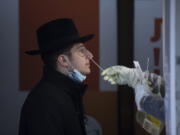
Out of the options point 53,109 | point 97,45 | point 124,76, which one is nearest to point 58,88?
point 53,109

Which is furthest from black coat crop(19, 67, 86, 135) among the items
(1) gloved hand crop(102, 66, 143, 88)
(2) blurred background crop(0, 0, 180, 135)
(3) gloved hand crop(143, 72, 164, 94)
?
(2) blurred background crop(0, 0, 180, 135)

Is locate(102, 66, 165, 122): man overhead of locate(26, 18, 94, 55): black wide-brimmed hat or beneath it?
beneath

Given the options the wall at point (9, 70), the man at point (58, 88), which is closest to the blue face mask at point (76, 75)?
the man at point (58, 88)

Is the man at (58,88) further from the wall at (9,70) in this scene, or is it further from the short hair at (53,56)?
the wall at (9,70)

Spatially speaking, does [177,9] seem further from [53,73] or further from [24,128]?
[24,128]

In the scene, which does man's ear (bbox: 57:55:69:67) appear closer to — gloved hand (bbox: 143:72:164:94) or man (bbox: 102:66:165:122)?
man (bbox: 102:66:165:122)

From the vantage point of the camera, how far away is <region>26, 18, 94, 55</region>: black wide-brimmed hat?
265cm

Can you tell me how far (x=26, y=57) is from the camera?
4.27 meters

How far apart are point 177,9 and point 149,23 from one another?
2.29 metres

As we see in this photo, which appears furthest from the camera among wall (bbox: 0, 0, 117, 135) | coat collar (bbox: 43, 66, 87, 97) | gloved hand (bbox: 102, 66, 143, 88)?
wall (bbox: 0, 0, 117, 135)

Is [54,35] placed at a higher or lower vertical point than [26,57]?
higher

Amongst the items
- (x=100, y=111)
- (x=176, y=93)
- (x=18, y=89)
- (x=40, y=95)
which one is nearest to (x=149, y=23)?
(x=100, y=111)

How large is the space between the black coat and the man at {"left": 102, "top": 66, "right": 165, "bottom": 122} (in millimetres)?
319

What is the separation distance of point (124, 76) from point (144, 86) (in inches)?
7.5
